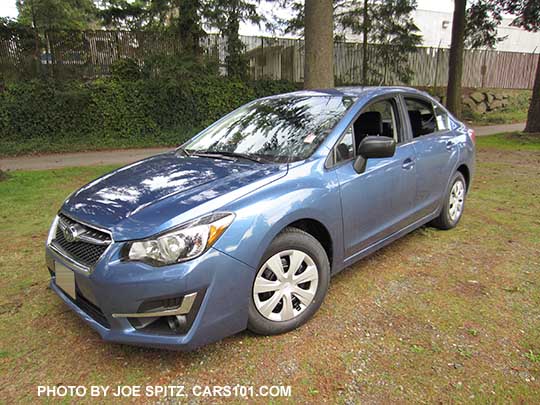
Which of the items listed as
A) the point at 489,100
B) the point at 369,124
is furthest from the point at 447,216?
the point at 489,100

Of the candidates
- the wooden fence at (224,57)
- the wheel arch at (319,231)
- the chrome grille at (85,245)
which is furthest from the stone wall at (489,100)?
the chrome grille at (85,245)

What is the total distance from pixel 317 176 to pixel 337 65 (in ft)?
51.4

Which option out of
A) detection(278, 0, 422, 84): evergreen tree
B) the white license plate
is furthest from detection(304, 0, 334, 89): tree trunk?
detection(278, 0, 422, 84): evergreen tree

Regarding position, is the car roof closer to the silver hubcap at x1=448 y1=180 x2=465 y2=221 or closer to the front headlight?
the silver hubcap at x1=448 y1=180 x2=465 y2=221

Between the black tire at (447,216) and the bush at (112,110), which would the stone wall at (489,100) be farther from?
the black tire at (447,216)

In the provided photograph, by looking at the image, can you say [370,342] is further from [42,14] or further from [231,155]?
[42,14]

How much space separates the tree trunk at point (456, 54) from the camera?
40.4 ft

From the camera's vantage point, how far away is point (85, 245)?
7.88ft

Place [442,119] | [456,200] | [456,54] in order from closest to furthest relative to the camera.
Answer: [442,119] < [456,200] < [456,54]

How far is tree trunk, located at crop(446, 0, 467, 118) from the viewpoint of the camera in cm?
1231

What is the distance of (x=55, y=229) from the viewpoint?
2.81 meters

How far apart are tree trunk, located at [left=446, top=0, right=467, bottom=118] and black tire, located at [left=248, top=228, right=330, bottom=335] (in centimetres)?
1226

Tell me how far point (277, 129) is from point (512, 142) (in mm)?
10448

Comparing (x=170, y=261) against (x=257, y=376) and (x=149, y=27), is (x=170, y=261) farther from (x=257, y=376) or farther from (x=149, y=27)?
(x=149, y=27)
